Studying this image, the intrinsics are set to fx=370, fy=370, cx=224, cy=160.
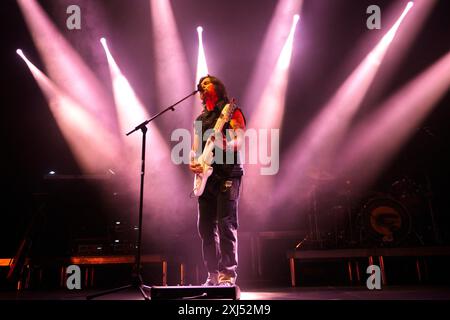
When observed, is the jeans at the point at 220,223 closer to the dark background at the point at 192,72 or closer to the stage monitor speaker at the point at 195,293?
the stage monitor speaker at the point at 195,293

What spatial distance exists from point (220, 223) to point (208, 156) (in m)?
0.56

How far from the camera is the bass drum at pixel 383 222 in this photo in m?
5.28

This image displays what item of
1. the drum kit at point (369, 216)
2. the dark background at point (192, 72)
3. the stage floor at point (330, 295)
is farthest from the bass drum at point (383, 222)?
the stage floor at point (330, 295)

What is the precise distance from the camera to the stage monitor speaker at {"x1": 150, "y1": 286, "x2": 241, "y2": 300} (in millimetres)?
2590

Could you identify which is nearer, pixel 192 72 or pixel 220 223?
pixel 220 223

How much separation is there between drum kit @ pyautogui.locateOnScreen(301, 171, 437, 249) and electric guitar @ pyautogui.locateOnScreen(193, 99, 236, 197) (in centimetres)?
283

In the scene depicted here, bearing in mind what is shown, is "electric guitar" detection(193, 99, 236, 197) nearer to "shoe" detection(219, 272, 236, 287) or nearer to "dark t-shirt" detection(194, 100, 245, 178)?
"dark t-shirt" detection(194, 100, 245, 178)

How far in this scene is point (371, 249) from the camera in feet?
15.4

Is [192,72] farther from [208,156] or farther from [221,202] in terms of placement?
[221,202]

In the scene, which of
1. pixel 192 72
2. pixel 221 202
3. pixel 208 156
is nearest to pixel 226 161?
pixel 208 156

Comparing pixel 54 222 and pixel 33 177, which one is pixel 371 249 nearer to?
pixel 54 222

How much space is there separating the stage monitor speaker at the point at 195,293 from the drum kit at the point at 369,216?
9.78 ft

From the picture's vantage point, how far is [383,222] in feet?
17.8
